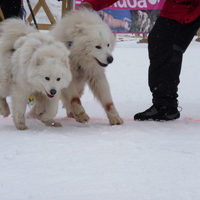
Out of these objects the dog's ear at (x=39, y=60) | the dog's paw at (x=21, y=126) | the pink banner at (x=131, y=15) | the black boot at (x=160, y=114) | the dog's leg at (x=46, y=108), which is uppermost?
the dog's ear at (x=39, y=60)

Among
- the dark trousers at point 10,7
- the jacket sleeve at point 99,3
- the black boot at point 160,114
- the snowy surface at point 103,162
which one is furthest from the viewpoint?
the dark trousers at point 10,7

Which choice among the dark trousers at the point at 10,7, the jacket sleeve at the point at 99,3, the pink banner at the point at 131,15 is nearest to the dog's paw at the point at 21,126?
the jacket sleeve at the point at 99,3

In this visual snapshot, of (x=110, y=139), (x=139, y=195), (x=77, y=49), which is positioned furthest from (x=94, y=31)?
(x=139, y=195)

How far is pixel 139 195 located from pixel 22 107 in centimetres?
209

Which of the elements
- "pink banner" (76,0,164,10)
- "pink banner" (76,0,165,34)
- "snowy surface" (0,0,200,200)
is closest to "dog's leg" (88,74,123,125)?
"snowy surface" (0,0,200,200)

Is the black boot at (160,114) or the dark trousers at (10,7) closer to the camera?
the black boot at (160,114)

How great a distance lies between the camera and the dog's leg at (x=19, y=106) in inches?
141

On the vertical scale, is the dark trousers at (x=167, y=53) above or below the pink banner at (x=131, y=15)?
above

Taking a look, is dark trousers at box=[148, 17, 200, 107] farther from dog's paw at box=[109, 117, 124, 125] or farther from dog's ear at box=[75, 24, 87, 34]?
dog's ear at box=[75, 24, 87, 34]

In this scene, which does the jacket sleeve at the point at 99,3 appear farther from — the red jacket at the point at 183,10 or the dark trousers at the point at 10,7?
the dark trousers at the point at 10,7

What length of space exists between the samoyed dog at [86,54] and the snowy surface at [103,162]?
10.6 inches

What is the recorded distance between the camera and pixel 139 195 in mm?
1825

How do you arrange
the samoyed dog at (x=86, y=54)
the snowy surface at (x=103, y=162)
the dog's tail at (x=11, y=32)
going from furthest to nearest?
the samoyed dog at (x=86, y=54) < the dog's tail at (x=11, y=32) < the snowy surface at (x=103, y=162)

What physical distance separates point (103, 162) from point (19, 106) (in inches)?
62.3
